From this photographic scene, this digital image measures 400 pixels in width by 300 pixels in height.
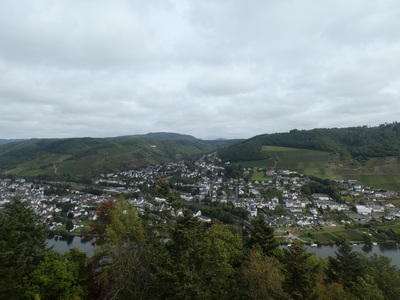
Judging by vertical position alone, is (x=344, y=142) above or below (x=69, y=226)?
above

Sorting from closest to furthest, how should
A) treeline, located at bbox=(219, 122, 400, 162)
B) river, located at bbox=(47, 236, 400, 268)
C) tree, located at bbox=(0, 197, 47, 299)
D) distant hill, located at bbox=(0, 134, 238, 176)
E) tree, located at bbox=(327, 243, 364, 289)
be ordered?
tree, located at bbox=(0, 197, 47, 299) → tree, located at bbox=(327, 243, 364, 289) → river, located at bbox=(47, 236, 400, 268) → treeline, located at bbox=(219, 122, 400, 162) → distant hill, located at bbox=(0, 134, 238, 176)

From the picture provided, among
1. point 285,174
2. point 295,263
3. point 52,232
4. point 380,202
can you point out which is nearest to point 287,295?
point 295,263

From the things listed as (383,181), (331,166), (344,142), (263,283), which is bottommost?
(383,181)

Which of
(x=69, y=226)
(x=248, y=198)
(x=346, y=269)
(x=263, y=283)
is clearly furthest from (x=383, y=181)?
(x=69, y=226)

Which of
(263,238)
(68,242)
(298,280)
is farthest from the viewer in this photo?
(68,242)

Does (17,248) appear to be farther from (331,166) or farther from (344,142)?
(344,142)

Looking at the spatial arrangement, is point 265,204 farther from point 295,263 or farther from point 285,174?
point 295,263

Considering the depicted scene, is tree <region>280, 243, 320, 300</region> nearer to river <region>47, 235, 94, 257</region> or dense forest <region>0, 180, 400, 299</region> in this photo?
dense forest <region>0, 180, 400, 299</region>

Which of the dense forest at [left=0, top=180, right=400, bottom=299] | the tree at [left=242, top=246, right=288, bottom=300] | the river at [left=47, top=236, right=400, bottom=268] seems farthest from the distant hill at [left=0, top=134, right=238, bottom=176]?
the tree at [left=242, top=246, right=288, bottom=300]
